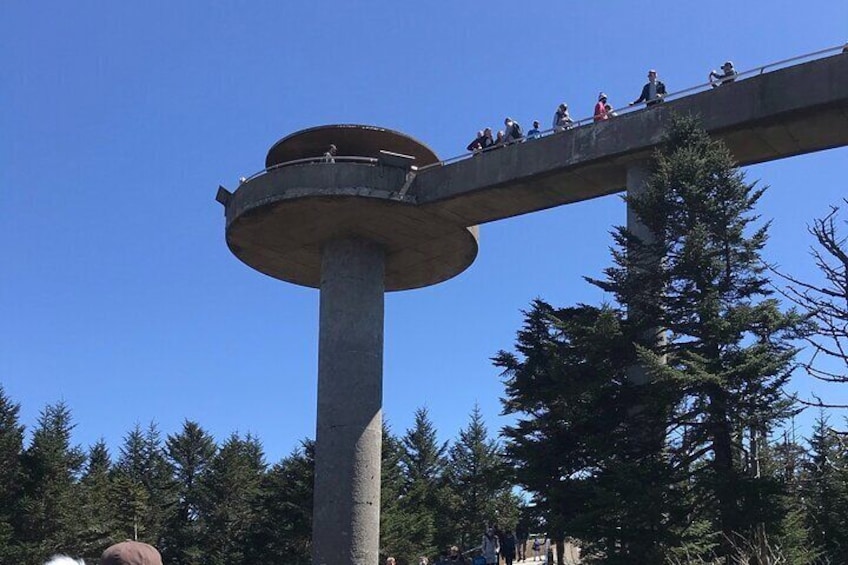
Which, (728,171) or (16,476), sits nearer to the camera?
(728,171)

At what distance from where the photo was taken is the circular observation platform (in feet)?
77.4

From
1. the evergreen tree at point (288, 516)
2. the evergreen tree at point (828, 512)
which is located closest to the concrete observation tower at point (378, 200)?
the evergreen tree at point (828, 512)

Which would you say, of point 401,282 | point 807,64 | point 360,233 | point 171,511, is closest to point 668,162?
point 807,64

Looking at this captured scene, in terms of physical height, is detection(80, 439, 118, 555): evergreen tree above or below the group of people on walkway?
below

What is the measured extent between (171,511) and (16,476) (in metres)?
13.6

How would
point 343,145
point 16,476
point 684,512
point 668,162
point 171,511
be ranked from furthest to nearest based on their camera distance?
1. point 171,511
2. point 16,476
3. point 343,145
4. point 668,162
5. point 684,512

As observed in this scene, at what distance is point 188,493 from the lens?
45.0 metres

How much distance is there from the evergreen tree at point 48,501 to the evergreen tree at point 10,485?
302 mm

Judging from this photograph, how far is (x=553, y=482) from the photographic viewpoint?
1847 cm

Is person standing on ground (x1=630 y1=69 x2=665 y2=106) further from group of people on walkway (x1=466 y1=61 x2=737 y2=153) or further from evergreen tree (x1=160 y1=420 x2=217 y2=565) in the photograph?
evergreen tree (x1=160 y1=420 x2=217 y2=565)

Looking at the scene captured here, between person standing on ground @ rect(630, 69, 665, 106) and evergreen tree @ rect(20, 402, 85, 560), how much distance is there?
83.8 ft

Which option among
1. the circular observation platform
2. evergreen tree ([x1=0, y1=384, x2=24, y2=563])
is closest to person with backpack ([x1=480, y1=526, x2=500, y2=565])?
the circular observation platform

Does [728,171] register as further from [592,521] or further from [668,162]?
[592,521]

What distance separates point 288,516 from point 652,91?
73.6ft
